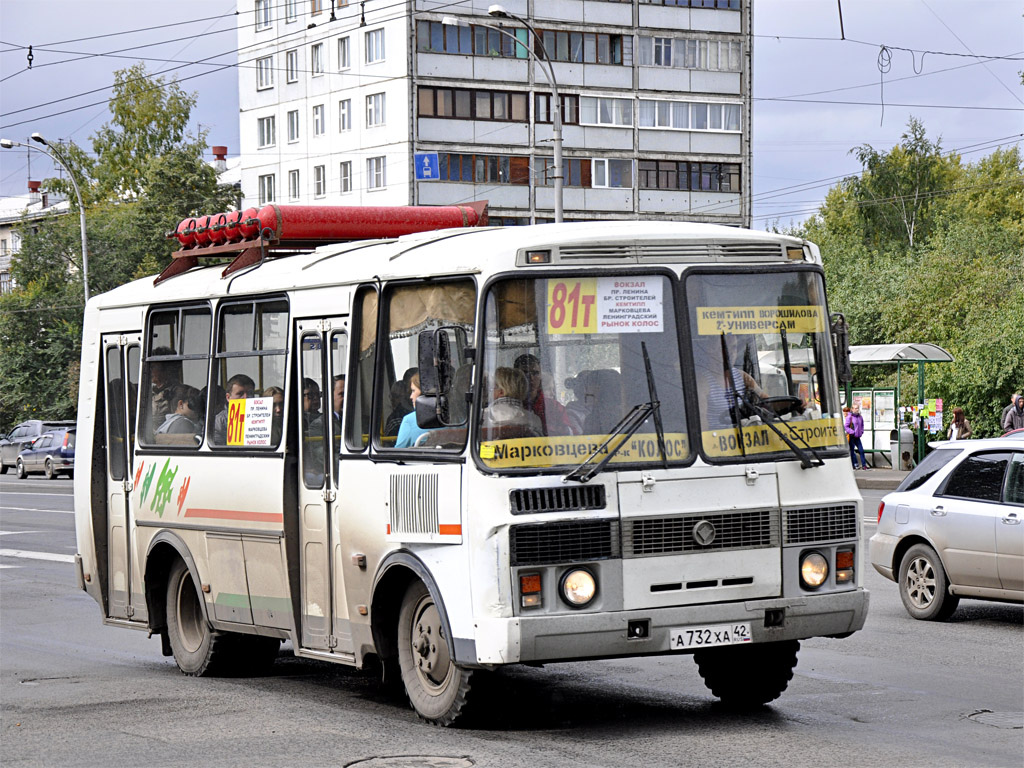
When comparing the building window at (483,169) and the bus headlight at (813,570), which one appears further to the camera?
the building window at (483,169)

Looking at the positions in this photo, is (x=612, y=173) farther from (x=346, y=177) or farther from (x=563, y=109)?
(x=346, y=177)

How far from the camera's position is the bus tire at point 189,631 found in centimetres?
1120

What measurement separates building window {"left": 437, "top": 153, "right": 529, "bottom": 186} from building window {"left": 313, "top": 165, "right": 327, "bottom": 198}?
695 centimetres

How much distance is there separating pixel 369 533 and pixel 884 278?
1756 inches

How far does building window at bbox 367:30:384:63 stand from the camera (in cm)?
6900

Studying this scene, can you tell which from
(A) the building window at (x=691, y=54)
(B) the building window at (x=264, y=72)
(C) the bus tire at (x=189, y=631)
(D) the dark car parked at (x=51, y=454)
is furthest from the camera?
(B) the building window at (x=264, y=72)

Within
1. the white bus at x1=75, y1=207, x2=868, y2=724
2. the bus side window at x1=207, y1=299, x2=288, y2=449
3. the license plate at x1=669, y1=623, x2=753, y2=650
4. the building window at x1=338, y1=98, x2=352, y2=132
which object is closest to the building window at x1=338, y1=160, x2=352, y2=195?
the building window at x1=338, y1=98, x2=352, y2=132

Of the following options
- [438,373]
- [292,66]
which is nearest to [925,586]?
[438,373]

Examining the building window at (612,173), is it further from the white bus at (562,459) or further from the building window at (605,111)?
the white bus at (562,459)

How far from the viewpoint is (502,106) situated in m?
70.0

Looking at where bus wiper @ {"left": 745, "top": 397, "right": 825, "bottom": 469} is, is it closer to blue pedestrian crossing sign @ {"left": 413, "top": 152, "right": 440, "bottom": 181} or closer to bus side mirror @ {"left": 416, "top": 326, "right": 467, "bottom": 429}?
bus side mirror @ {"left": 416, "top": 326, "right": 467, "bottom": 429}

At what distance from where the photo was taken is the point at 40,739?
880 centimetres

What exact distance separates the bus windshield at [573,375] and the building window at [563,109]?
62942 millimetres

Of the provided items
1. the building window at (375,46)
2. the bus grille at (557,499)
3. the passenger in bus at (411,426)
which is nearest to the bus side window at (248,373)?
the passenger in bus at (411,426)
